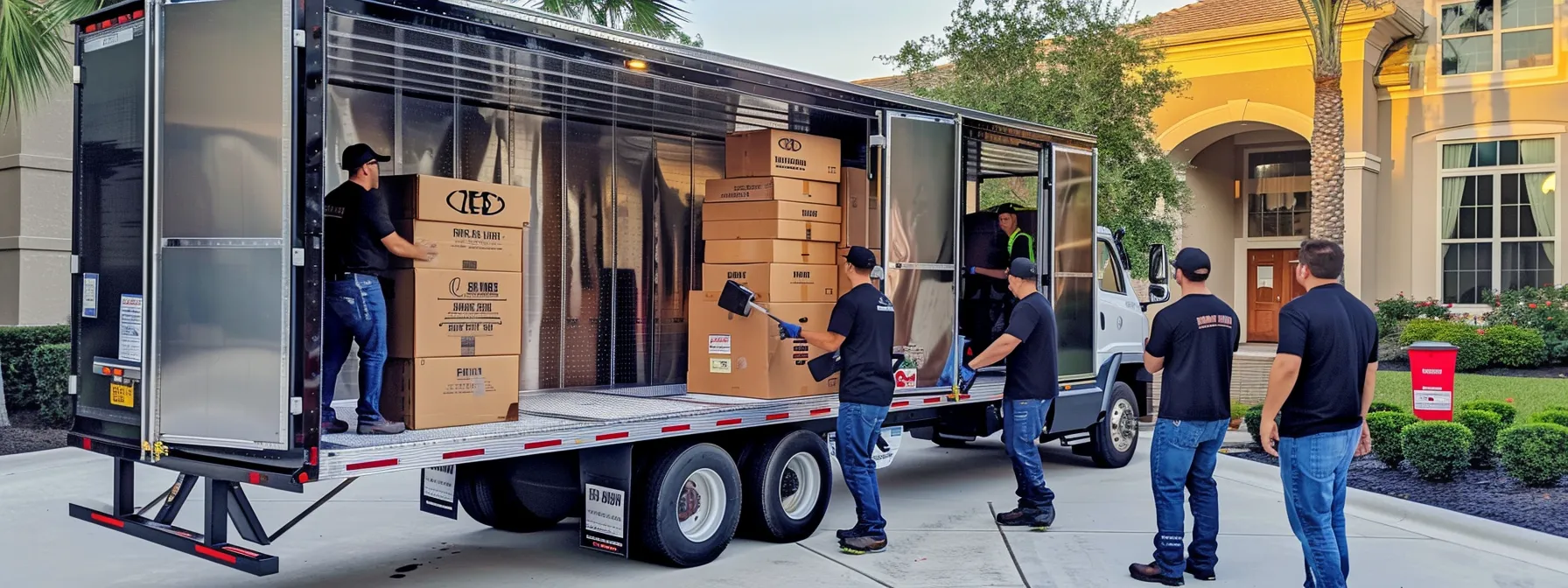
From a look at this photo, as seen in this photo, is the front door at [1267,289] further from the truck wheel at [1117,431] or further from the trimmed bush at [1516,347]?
the truck wheel at [1117,431]

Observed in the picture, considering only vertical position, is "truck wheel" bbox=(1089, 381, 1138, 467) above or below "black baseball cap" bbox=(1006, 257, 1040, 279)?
below

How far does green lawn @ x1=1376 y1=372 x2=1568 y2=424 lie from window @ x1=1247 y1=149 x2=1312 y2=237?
24.9 feet

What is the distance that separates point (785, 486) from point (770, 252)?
1516 millimetres

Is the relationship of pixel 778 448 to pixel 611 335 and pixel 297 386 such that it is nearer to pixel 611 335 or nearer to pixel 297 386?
pixel 611 335

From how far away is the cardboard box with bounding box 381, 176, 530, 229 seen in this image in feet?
20.4

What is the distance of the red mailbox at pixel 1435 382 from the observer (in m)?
10.7

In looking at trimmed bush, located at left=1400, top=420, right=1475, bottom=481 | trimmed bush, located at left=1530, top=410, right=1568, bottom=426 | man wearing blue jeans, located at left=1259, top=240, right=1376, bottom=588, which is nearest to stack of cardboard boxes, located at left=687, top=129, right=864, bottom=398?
man wearing blue jeans, located at left=1259, top=240, right=1376, bottom=588

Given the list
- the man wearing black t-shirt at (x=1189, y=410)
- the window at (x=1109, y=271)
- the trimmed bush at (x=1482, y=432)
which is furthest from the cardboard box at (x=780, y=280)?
the trimmed bush at (x=1482, y=432)

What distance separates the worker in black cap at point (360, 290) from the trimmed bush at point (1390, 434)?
769 centimetres

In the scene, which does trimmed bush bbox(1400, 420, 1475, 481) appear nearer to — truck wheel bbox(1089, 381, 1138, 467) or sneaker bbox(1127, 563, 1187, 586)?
truck wheel bbox(1089, 381, 1138, 467)

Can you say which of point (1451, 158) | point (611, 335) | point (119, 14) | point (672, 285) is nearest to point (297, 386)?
point (119, 14)

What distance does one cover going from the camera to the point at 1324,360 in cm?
565

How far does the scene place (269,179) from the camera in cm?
517

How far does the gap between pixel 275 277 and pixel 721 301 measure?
3.24 m
